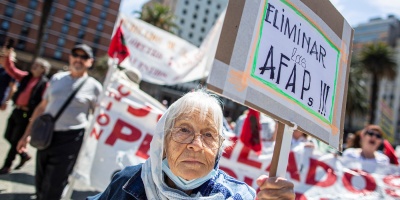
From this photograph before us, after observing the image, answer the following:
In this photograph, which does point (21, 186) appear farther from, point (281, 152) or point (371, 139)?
point (371, 139)

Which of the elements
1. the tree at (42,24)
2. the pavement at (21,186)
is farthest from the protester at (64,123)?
the tree at (42,24)

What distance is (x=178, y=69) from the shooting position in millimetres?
6766

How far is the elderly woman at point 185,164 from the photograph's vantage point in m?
1.44

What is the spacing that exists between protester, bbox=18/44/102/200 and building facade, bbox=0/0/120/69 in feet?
200

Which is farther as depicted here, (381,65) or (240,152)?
(381,65)

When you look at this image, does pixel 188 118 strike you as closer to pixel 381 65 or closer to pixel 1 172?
pixel 1 172

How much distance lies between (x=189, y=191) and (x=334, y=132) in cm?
73

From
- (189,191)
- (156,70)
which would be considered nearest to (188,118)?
(189,191)

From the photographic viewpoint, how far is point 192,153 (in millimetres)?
1459

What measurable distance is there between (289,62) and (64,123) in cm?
265

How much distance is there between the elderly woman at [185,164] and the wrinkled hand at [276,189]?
0.04 meters

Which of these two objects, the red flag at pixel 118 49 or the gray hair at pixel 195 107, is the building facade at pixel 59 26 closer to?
the red flag at pixel 118 49

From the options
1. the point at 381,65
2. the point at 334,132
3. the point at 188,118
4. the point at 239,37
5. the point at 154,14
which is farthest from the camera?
the point at 154,14

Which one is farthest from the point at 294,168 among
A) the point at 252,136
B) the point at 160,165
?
the point at 160,165
